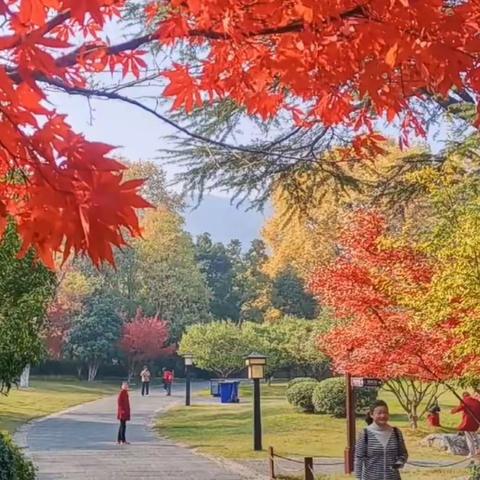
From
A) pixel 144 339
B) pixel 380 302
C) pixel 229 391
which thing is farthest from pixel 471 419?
pixel 144 339

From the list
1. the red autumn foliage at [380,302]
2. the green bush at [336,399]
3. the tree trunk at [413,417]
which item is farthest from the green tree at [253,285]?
the red autumn foliage at [380,302]

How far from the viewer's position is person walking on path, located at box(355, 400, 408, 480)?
22.5ft

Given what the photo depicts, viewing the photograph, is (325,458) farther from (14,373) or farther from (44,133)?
(44,133)

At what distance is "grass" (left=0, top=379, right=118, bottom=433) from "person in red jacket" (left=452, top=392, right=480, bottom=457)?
983 cm

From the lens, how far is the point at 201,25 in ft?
11.4

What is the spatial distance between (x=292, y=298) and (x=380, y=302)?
3568 cm

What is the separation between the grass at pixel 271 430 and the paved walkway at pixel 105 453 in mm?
792

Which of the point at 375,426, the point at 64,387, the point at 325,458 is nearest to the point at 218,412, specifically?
the point at 325,458

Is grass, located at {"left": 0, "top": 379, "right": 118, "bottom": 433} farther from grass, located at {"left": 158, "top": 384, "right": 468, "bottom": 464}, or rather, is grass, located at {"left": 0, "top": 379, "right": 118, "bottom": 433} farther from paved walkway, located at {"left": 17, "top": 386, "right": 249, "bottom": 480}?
grass, located at {"left": 158, "top": 384, "right": 468, "bottom": 464}

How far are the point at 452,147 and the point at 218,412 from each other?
17.8 metres

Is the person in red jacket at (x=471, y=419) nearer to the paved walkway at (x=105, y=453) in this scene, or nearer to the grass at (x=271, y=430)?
the grass at (x=271, y=430)

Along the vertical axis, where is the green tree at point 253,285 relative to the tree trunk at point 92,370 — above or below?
above

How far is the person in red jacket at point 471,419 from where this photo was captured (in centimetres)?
1403

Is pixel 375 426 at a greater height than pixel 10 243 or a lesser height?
lesser
